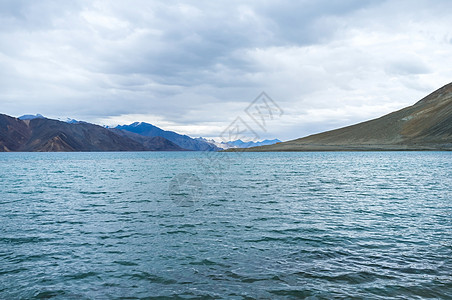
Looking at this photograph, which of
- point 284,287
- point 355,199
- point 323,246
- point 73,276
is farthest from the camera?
point 355,199

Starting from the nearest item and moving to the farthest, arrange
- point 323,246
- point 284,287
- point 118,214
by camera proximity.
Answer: point 284,287 < point 323,246 < point 118,214

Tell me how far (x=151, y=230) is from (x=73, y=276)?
6.94 metres

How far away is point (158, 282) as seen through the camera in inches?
445

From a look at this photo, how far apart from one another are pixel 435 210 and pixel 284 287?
62.6 feet

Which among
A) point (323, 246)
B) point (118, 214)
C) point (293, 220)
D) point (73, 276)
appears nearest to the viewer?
point (73, 276)

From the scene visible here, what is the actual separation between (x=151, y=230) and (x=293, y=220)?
9.29 meters

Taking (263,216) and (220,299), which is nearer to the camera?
(220,299)

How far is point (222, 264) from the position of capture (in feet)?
42.4

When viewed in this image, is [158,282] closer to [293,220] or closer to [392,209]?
[293,220]

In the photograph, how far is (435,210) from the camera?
23766mm

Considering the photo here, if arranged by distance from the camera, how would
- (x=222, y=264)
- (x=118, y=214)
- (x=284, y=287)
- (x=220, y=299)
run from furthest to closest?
(x=118, y=214), (x=222, y=264), (x=284, y=287), (x=220, y=299)

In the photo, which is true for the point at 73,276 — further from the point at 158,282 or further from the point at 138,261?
the point at 158,282

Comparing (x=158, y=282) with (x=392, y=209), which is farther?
(x=392, y=209)

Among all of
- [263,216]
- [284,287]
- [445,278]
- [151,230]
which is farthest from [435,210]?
[151,230]
